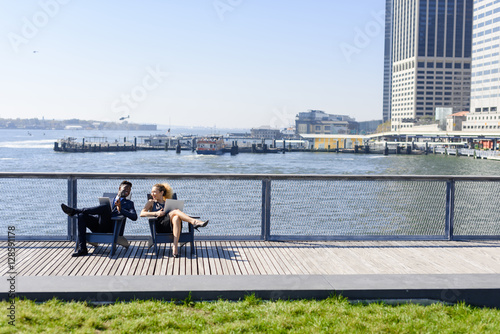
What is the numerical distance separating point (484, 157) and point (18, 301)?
437 ft

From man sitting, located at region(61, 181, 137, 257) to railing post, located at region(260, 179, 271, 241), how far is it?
2.11 m

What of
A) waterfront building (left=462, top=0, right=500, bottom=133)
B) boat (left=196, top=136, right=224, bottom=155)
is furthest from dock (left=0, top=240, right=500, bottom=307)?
waterfront building (left=462, top=0, right=500, bottom=133)

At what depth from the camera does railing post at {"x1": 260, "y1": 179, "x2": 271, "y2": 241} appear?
9.27 meters

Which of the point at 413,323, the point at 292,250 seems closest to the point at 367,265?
the point at 292,250

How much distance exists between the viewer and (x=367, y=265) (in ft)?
25.5

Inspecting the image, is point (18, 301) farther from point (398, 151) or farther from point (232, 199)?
point (398, 151)

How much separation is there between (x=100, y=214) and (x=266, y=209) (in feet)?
8.53

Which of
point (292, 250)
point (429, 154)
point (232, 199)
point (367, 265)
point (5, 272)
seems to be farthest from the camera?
point (429, 154)

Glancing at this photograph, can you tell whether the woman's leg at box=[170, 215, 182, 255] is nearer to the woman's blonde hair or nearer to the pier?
the pier

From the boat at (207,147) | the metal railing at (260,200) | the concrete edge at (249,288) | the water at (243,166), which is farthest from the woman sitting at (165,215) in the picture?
the boat at (207,147)

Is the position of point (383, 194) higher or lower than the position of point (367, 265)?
higher

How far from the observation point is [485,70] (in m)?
188

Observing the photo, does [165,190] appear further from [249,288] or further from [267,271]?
[249,288]

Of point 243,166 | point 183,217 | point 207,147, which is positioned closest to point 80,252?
point 183,217
